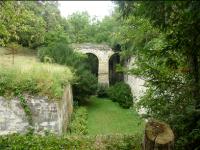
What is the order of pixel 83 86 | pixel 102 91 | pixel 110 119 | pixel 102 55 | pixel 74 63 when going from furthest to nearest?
pixel 102 55 < pixel 102 91 < pixel 83 86 < pixel 74 63 < pixel 110 119

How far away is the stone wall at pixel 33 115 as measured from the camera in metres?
12.7

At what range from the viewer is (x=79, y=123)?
1736 centimetres

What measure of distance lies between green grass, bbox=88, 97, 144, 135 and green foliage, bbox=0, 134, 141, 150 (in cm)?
561

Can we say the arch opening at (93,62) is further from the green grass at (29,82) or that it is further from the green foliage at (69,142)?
the green foliage at (69,142)

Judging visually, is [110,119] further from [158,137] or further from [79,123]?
[158,137]

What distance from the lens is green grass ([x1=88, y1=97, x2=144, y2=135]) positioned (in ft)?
55.8

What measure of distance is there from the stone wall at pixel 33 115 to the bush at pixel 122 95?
36.5 ft

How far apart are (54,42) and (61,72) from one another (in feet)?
22.2

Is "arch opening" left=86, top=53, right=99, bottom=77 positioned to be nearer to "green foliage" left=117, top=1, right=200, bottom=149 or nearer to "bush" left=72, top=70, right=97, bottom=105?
"bush" left=72, top=70, right=97, bottom=105

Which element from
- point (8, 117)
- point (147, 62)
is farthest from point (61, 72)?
point (147, 62)

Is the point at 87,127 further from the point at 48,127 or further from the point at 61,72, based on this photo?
the point at 48,127

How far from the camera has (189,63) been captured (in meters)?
7.55

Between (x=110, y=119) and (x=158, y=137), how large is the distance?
13512 mm

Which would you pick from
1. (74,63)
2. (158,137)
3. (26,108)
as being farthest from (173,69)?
(74,63)
